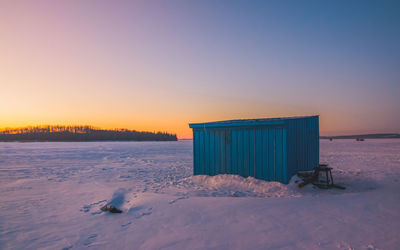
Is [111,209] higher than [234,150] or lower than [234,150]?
lower

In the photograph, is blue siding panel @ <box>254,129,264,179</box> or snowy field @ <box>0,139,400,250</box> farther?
blue siding panel @ <box>254,129,264,179</box>

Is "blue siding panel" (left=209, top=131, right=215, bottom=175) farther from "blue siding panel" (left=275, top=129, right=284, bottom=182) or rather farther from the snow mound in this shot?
"blue siding panel" (left=275, top=129, right=284, bottom=182)

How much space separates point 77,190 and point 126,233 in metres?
4.71

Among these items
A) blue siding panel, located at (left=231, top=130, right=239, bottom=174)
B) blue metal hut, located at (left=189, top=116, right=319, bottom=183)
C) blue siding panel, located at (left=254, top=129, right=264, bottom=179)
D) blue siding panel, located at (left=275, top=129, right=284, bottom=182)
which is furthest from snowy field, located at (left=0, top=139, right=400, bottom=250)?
blue siding panel, located at (left=231, top=130, right=239, bottom=174)

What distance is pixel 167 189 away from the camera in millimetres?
8188

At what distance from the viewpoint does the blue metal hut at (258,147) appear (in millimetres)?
8383

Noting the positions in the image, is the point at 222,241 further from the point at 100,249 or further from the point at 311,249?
the point at 100,249

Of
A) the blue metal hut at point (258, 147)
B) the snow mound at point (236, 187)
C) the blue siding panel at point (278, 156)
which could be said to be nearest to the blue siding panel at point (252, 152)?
the blue metal hut at point (258, 147)

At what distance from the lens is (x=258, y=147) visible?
8805 millimetres

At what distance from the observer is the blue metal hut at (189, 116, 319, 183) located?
27.5 ft

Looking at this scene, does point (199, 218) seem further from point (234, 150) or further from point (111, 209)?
point (234, 150)

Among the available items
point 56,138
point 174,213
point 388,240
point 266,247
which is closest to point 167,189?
point 174,213

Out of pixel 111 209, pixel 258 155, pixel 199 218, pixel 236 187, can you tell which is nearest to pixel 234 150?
pixel 258 155

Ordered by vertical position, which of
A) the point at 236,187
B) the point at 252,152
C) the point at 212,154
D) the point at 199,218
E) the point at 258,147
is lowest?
the point at 236,187
